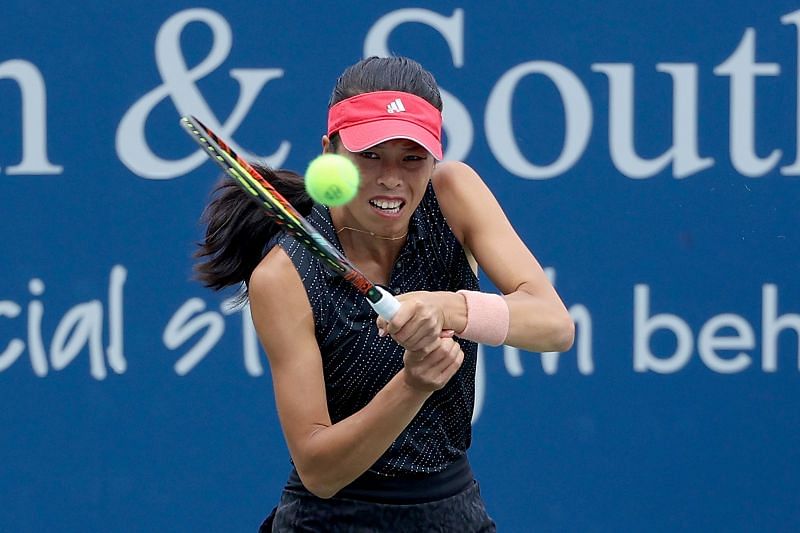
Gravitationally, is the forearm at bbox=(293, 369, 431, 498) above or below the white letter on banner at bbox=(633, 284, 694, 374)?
below

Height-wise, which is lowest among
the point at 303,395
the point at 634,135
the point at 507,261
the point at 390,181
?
the point at 303,395

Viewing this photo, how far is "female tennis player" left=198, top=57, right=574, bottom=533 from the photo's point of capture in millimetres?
2227

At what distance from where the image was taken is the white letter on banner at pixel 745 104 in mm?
3760

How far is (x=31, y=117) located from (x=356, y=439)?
2038mm

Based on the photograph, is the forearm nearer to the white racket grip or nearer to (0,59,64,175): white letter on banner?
the white racket grip

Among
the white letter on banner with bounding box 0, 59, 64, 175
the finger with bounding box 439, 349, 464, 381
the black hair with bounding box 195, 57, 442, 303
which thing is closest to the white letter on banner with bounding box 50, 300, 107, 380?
the white letter on banner with bounding box 0, 59, 64, 175

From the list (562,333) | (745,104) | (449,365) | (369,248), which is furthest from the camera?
(745,104)

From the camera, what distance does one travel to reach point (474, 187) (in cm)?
246

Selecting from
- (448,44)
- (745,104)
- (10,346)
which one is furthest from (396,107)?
(10,346)

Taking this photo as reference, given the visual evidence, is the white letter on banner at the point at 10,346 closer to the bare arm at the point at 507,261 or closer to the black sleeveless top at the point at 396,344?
the black sleeveless top at the point at 396,344

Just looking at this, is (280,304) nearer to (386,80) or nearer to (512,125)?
(386,80)

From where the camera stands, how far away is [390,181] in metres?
2.27

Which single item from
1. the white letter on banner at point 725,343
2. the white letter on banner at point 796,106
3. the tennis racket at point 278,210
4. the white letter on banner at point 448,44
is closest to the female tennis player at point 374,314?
the tennis racket at point 278,210

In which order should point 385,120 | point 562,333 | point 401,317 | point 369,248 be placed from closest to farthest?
point 401,317 → point 385,120 → point 562,333 → point 369,248
